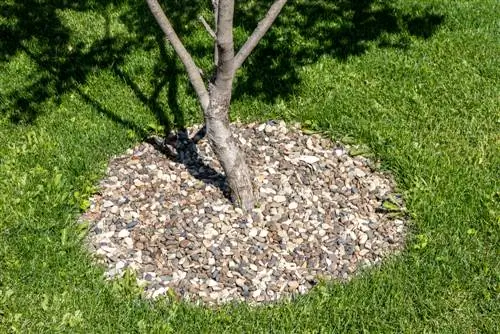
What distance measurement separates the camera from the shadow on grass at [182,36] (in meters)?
7.73

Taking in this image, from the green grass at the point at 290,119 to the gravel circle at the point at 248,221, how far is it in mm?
183

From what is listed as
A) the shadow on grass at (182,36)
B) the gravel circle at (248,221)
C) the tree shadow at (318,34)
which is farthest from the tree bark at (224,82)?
the tree shadow at (318,34)

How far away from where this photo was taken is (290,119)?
7.25 meters

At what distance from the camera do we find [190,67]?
18.8ft

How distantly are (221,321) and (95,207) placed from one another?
1.84 metres

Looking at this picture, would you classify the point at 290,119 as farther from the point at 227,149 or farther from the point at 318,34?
the point at 318,34

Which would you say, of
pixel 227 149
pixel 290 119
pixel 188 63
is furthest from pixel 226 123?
pixel 290 119

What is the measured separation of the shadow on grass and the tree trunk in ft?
5.01

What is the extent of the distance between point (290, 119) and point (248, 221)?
164 cm

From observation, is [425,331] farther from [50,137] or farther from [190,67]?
[50,137]

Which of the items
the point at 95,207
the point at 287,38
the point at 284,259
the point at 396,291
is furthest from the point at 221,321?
the point at 287,38

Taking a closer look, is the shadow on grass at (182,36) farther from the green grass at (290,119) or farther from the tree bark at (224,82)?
the tree bark at (224,82)

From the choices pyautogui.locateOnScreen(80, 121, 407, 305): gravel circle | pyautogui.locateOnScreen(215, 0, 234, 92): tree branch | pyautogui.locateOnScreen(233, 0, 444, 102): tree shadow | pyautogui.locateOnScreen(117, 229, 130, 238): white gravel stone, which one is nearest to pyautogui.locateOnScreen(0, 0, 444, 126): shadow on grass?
pyautogui.locateOnScreen(233, 0, 444, 102): tree shadow

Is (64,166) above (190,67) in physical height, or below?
below
